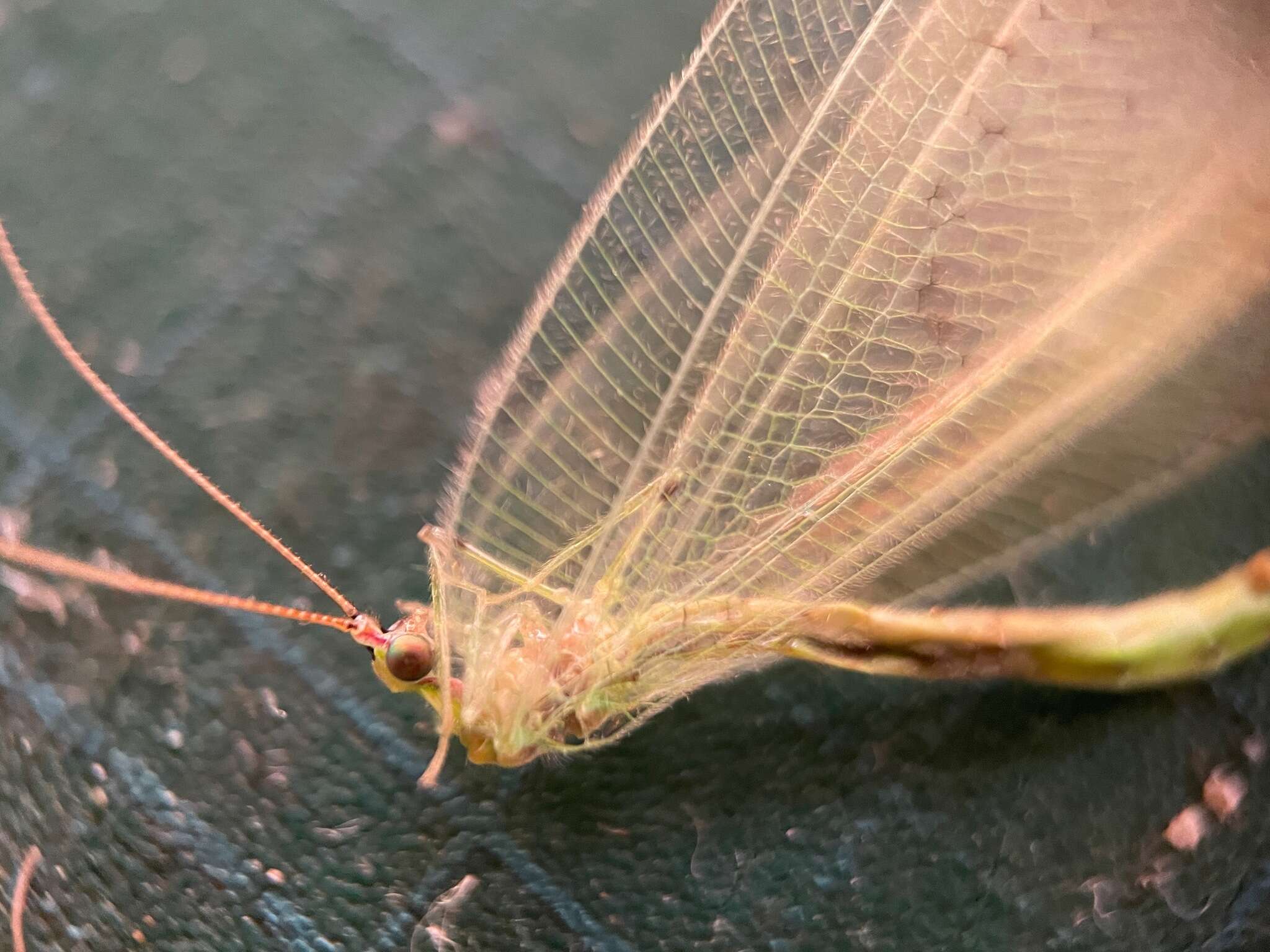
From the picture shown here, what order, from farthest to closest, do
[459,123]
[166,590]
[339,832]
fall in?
[459,123]
[339,832]
[166,590]

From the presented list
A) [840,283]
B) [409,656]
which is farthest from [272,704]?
[840,283]

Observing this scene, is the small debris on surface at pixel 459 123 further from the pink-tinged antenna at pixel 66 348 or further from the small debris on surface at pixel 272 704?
the small debris on surface at pixel 272 704

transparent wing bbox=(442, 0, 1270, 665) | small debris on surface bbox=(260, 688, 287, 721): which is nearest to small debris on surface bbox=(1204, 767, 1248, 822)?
transparent wing bbox=(442, 0, 1270, 665)

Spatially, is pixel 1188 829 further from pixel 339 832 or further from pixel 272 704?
pixel 272 704

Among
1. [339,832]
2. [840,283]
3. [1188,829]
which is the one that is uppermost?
[840,283]

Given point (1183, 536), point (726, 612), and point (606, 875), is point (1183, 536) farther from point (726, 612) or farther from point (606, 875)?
point (606, 875)

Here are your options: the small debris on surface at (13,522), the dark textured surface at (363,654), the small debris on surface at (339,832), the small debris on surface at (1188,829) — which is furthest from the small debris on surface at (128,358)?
the small debris on surface at (1188,829)
